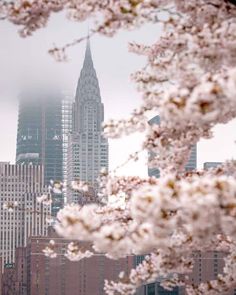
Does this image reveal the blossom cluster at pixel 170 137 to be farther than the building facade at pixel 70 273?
No

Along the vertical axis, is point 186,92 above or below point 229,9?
below

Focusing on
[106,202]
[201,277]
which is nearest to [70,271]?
[201,277]

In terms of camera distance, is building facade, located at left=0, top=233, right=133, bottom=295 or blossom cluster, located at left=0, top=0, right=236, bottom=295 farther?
building facade, located at left=0, top=233, right=133, bottom=295

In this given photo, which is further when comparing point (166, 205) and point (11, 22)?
point (11, 22)

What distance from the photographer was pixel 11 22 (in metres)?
9.41

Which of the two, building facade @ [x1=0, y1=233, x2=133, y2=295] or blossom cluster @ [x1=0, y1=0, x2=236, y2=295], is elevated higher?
blossom cluster @ [x1=0, y1=0, x2=236, y2=295]

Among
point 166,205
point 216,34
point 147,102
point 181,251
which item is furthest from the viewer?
point 181,251

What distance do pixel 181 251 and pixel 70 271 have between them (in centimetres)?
18719

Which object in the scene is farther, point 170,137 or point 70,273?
point 70,273

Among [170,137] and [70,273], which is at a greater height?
[170,137]

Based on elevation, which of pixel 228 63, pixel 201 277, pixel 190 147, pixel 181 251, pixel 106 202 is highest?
pixel 228 63

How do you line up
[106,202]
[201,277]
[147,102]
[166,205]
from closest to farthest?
1. [166,205]
2. [147,102]
3. [106,202]
4. [201,277]

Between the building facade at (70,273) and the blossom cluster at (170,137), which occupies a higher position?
the blossom cluster at (170,137)

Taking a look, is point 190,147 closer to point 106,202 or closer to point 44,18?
point 106,202
